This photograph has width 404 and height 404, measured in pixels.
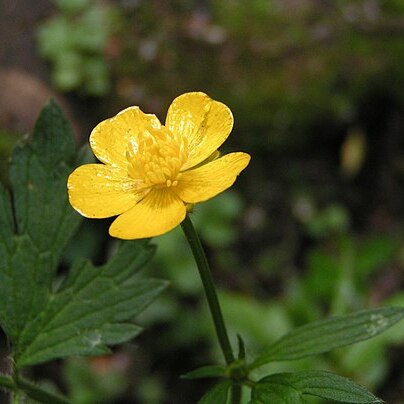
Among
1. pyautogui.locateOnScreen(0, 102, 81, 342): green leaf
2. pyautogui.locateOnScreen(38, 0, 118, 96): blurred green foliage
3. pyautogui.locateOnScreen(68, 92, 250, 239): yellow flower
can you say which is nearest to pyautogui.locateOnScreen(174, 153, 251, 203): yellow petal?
pyautogui.locateOnScreen(68, 92, 250, 239): yellow flower

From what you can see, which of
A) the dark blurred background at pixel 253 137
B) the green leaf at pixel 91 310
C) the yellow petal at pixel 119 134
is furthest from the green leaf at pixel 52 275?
the dark blurred background at pixel 253 137

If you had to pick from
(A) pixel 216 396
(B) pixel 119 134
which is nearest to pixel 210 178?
(B) pixel 119 134

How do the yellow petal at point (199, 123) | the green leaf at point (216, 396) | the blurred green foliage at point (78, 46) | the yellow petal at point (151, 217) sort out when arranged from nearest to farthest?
the yellow petal at point (151, 217) < the green leaf at point (216, 396) < the yellow petal at point (199, 123) < the blurred green foliage at point (78, 46)

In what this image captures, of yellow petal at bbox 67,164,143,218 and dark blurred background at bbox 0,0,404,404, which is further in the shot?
dark blurred background at bbox 0,0,404,404

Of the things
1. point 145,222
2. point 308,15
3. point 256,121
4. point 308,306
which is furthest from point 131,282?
point 308,15

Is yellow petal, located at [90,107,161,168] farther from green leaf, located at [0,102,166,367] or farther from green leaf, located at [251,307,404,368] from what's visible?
green leaf, located at [251,307,404,368]

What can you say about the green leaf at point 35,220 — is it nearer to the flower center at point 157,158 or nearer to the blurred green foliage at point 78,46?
the flower center at point 157,158
